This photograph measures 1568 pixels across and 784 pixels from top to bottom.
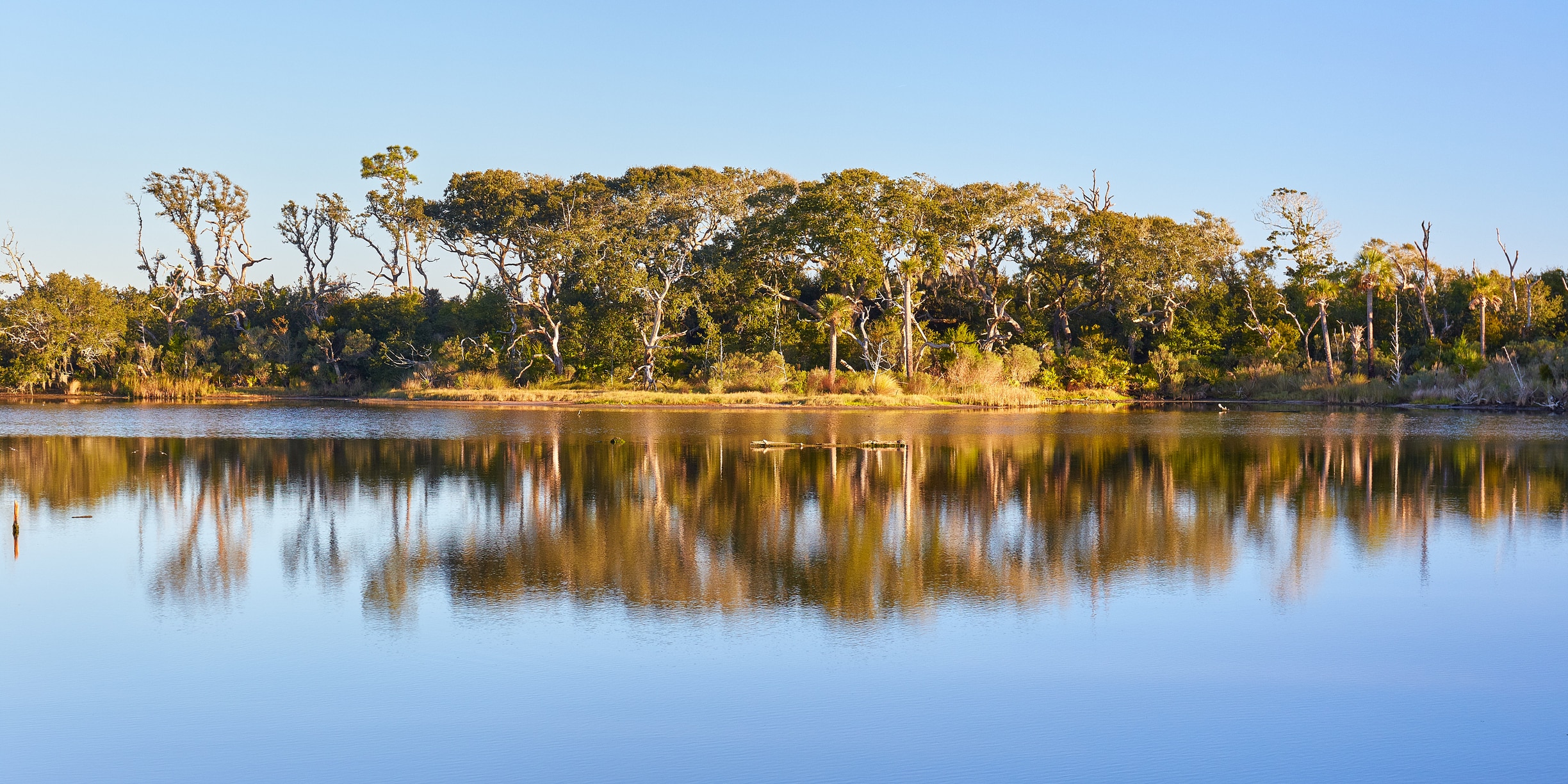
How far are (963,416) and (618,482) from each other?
2239cm

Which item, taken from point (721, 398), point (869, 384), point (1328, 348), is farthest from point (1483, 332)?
point (721, 398)

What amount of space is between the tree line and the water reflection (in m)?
24.3

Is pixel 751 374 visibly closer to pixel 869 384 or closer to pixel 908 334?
pixel 869 384

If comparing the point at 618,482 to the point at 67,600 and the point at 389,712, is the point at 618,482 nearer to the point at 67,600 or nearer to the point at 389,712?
the point at 67,600

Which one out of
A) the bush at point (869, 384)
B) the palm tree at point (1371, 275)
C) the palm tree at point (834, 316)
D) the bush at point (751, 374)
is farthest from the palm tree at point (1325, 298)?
the bush at point (751, 374)

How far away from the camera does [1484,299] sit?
4950 centimetres

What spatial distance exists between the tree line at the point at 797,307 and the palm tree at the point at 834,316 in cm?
22

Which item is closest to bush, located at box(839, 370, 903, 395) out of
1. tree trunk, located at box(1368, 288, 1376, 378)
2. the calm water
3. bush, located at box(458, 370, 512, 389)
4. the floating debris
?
bush, located at box(458, 370, 512, 389)

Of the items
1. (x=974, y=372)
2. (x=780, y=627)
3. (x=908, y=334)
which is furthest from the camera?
(x=908, y=334)

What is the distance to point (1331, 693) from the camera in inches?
314

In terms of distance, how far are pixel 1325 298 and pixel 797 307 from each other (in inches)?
935

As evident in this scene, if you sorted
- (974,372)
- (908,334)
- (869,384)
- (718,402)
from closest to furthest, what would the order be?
(718,402) → (869,384) → (974,372) → (908,334)

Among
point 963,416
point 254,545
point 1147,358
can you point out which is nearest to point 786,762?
point 254,545

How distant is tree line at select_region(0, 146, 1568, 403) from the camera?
50.3 metres
